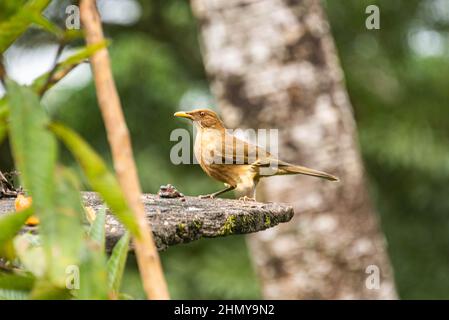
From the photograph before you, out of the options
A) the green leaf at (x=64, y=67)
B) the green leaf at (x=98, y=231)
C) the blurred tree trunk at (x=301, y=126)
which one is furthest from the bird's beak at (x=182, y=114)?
the green leaf at (x=64, y=67)

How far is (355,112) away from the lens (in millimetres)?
9297

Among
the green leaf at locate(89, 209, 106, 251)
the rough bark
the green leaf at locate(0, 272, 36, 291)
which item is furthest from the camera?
the rough bark

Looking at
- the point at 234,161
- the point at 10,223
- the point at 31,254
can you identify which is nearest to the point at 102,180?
the point at 10,223

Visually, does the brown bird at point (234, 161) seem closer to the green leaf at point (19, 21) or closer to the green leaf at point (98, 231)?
the green leaf at point (98, 231)

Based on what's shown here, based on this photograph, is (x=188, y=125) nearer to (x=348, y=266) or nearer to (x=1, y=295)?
(x=348, y=266)

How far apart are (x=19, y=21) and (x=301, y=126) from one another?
3.94 meters

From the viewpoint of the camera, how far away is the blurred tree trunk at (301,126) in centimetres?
504

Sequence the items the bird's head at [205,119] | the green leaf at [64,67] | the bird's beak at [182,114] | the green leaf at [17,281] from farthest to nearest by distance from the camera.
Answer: the bird's head at [205,119] < the bird's beak at [182,114] < the green leaf at [17,281] < the green leaf at [64,67]

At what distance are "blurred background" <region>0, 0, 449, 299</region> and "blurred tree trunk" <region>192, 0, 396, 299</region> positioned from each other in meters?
→ 3.24

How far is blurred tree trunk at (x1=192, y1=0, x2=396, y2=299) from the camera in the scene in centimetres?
504

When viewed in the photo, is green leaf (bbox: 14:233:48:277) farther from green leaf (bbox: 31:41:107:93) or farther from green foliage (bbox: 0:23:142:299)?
green leaf (bbox: 31:41:107:93)

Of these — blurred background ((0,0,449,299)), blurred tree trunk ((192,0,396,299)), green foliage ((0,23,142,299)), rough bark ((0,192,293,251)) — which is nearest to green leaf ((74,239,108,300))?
green foliage ((0,23,142,299))

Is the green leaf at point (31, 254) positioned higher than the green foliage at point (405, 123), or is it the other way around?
the green foliage at point (405, 123)

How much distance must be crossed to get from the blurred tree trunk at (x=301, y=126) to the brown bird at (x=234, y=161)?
630 millimetres
